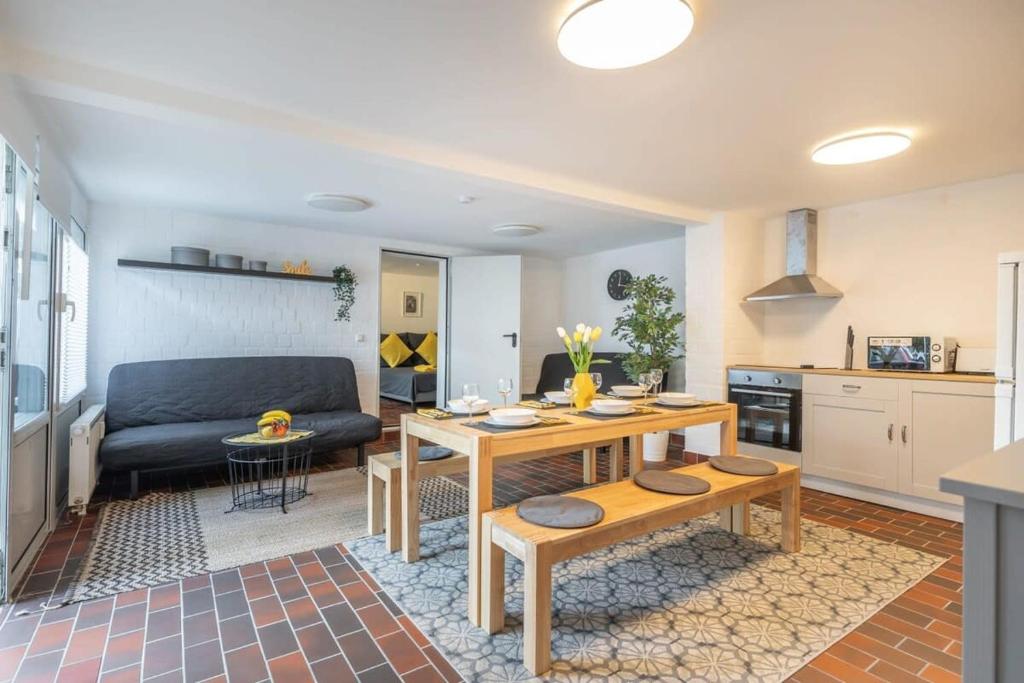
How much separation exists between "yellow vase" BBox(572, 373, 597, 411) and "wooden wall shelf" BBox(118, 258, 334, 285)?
3206 millimetres

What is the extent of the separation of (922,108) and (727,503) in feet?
6.70

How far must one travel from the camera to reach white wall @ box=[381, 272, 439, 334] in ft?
29.3

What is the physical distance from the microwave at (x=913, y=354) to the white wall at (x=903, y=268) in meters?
0.16

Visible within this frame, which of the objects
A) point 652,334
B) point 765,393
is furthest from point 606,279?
point 765,393

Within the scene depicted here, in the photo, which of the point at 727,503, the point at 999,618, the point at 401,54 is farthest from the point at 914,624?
the point at 401,54

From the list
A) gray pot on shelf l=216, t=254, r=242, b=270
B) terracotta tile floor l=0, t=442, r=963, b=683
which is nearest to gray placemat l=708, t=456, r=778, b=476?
terracotta tile floor l=0, t=442, r=963, b=683

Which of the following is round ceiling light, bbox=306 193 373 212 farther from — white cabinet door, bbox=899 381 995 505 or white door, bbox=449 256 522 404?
white cabinet door, bbox=899 381 995 505

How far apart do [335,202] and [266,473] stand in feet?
7.20

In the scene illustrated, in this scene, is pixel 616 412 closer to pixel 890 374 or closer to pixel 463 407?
pixel 463 407

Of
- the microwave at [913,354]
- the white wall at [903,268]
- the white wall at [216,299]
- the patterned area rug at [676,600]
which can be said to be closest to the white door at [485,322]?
the white wall at [216,299]

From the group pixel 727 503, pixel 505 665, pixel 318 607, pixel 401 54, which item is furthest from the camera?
pixel 727 503

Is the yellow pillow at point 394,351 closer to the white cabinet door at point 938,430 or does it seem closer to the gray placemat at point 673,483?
the gray placemat at point 673,483

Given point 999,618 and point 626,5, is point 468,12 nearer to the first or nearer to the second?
point 626,5

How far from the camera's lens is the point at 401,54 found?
1886 mm
